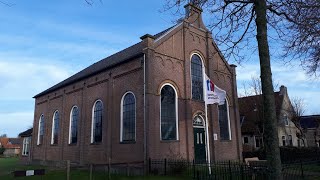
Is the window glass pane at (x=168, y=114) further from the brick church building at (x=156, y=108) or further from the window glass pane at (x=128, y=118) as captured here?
the window glass pane at (x=128, y=118)

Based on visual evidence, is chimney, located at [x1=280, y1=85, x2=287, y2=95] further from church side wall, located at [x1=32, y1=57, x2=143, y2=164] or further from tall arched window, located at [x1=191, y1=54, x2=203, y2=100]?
church side wall, located at [x1=32, y1=57, x2=143, y2=164]

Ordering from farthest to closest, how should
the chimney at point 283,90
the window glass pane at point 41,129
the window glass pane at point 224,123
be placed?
the chimney at point 283,90 → the window glass pane at point 41,129 → the window glass pane at point 224,123

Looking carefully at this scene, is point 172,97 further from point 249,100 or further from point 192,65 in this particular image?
point 249,100

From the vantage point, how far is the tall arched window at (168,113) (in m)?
19.8

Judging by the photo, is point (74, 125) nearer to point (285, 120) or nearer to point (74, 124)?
point (74, 124)

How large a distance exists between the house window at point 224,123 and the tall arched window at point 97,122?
9968 mm

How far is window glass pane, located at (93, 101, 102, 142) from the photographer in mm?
23359

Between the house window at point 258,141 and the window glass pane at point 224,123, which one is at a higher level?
the window glass pane at point 224,123

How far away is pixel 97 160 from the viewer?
22531 mm

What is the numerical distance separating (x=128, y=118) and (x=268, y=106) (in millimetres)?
12522

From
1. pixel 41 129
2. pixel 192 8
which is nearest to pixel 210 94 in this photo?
pixel 192 8

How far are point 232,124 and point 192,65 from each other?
6.84 m

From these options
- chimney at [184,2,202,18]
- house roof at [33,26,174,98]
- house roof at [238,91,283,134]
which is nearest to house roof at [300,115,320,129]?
house roof at [238,91,283,134]

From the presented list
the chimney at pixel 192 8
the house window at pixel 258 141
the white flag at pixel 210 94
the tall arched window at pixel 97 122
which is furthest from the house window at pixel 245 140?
the chimney at pixel 192 8
